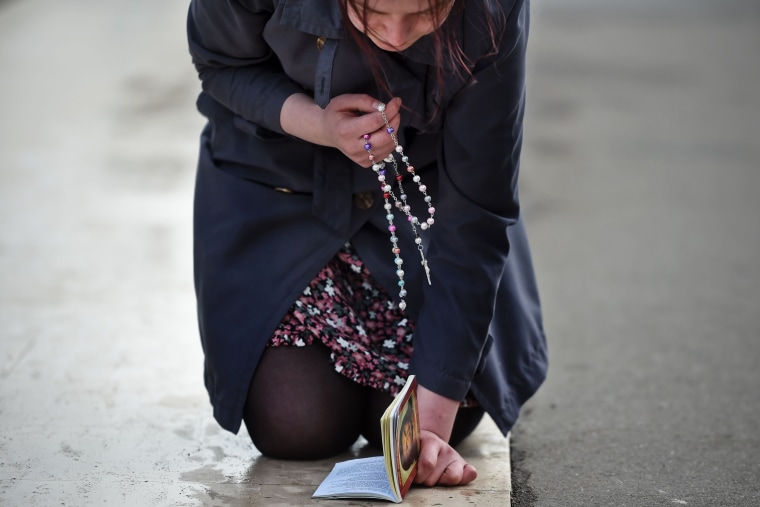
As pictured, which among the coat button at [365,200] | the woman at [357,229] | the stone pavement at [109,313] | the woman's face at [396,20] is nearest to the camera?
the woman's face at [396,20]

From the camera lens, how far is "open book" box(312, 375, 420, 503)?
163 centimetres

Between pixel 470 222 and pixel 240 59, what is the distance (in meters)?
0.50

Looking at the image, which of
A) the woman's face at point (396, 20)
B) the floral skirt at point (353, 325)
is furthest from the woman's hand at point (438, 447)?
the woman's face at point (396, 20)

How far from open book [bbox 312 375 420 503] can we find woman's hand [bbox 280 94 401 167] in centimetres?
37

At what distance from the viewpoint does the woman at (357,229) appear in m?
1.73

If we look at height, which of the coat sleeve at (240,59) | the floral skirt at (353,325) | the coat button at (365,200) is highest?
the coat sleeve at (240,59)

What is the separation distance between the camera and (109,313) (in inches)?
105

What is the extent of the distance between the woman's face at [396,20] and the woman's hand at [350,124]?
14 cm

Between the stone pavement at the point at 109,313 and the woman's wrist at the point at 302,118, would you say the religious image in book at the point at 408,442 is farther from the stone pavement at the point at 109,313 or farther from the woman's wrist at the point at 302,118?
the woman's wrist at the point at 302,118

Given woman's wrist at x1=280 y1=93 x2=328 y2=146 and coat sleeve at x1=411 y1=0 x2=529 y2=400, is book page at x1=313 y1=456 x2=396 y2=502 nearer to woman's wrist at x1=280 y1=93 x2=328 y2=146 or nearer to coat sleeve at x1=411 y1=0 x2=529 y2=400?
coat sleeve at x1=411 y1=0 x2=529 y2=400

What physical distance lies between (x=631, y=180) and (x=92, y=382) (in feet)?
8.79

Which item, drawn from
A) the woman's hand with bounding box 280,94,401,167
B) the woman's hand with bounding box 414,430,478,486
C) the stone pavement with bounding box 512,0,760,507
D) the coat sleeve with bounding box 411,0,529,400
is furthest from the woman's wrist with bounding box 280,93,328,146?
the stone pavement with bounding box 512,0,760,507

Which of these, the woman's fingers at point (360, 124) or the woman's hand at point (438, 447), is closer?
the woman's fingers at point (360, 124)

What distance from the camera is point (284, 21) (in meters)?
1.72
